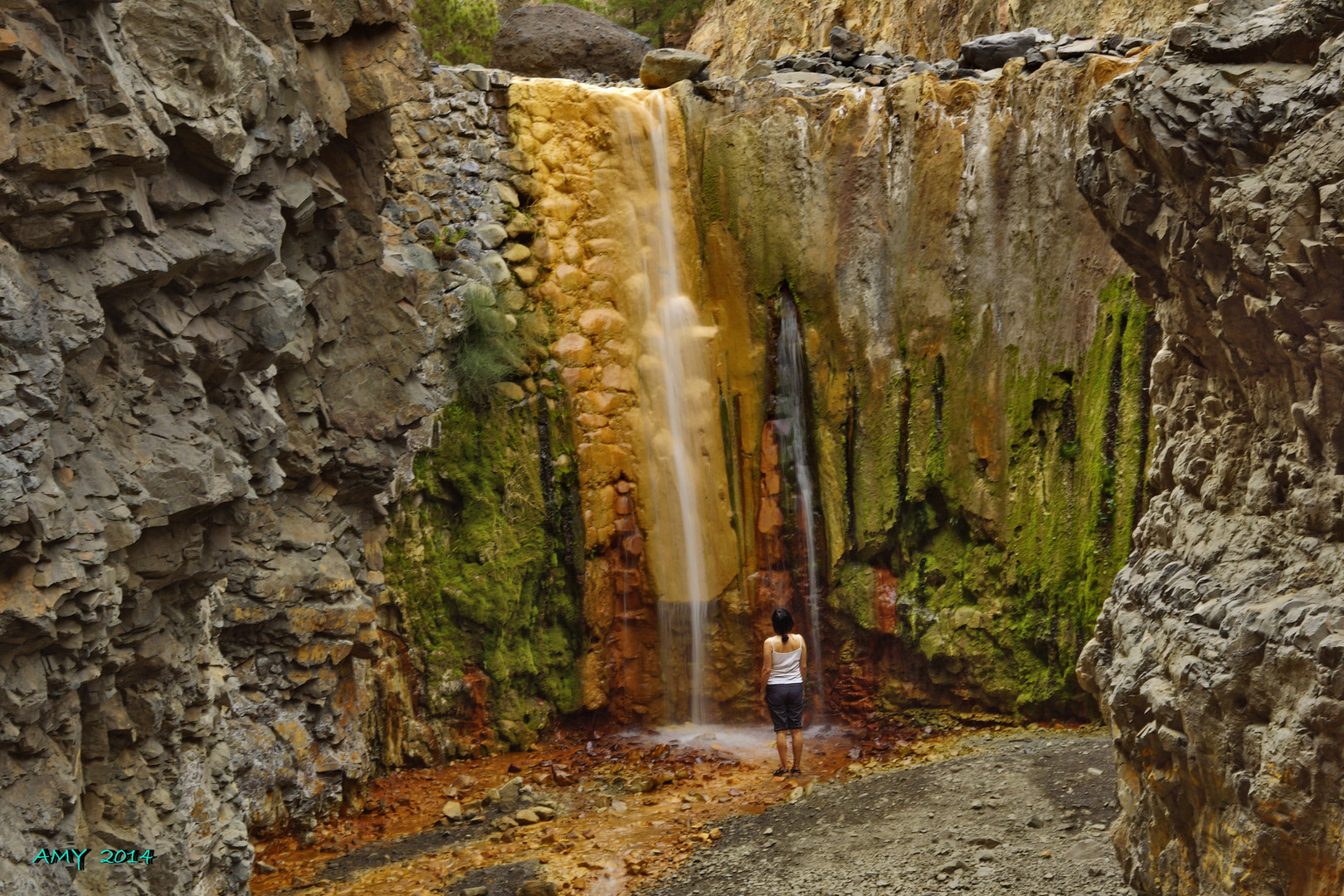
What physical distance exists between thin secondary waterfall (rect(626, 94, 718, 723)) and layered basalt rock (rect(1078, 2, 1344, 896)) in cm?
736

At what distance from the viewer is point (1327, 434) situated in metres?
3.18

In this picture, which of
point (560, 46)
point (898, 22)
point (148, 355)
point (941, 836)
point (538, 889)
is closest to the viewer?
point (148, 355)

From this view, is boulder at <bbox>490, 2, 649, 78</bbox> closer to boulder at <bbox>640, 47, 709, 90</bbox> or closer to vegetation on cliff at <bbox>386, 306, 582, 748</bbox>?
boulder at <bbox>640, 47, 709, 90</bbox>

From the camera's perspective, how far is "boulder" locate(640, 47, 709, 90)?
12.6 meters

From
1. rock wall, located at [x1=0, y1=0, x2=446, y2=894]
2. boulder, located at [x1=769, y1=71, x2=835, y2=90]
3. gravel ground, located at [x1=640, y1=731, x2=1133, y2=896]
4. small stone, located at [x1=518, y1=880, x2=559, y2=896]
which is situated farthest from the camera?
boulder, located at [x1=769, y1=71, x2=835, y2=90]

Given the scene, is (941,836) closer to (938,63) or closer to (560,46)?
(938,63)

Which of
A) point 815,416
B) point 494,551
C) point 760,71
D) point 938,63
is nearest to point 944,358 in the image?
point 815,416

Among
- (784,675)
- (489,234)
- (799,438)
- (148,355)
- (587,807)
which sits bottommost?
(587,807)

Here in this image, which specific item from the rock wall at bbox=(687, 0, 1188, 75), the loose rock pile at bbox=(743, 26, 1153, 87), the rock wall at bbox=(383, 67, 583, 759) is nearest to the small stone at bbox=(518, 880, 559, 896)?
the rock wall at bbox=(383, 67, 583, 759)

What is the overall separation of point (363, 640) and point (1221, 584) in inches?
288

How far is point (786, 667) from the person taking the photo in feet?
30.6

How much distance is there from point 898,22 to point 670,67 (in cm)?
619

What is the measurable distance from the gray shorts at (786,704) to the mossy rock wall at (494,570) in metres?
2.77

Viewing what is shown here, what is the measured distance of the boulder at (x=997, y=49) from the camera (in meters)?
12.4
